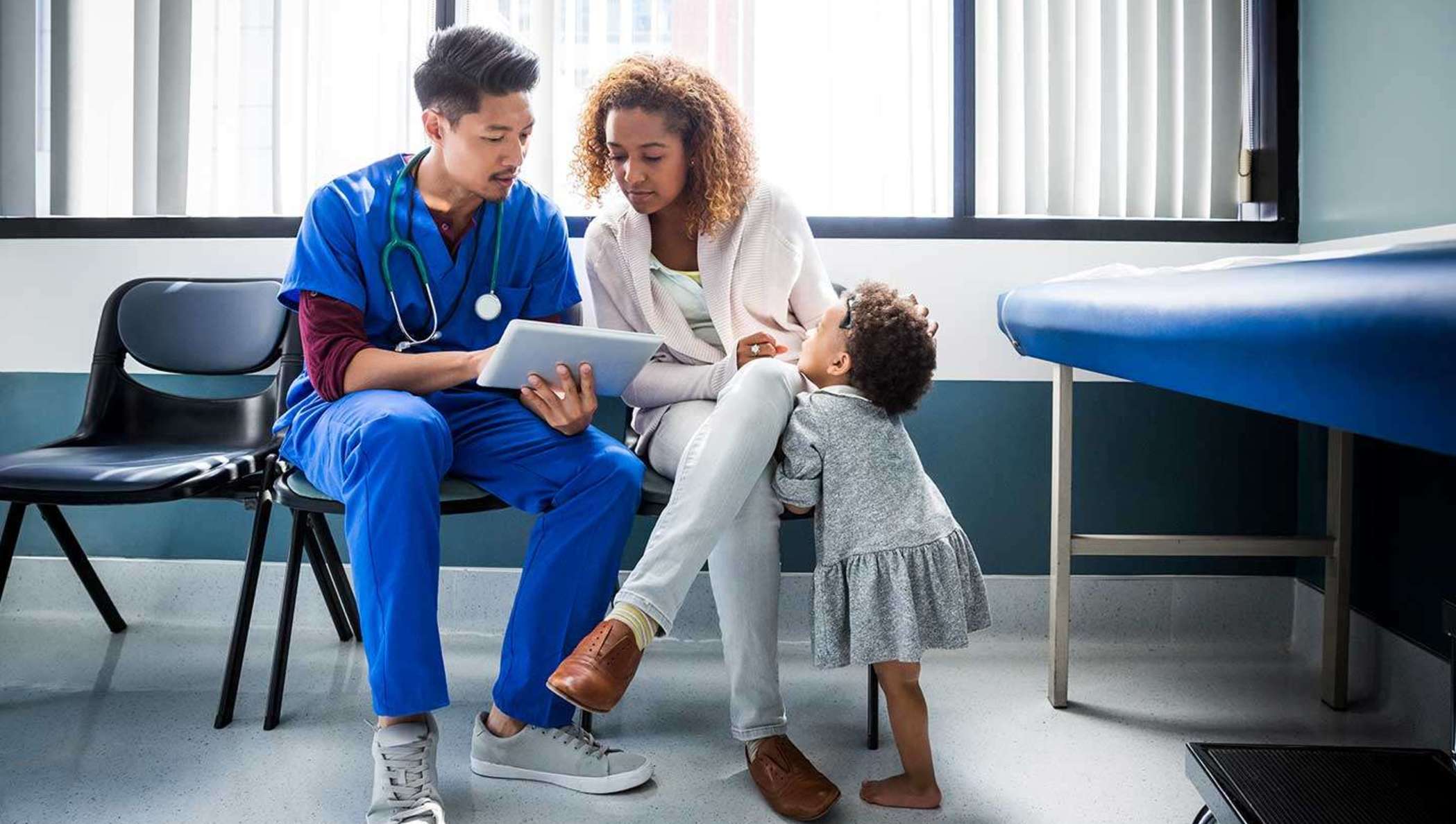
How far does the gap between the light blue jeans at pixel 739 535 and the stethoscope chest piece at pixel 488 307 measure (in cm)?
46

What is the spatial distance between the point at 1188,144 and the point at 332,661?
2215 millimetres

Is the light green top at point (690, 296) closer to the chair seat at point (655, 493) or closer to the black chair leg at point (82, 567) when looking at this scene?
the chair seat at point (655, 493)

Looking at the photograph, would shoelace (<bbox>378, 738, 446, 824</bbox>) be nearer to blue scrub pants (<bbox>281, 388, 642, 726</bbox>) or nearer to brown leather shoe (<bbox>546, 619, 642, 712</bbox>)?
blue scrub pants (<bbox>281, 388, 642, 726</bbox>)

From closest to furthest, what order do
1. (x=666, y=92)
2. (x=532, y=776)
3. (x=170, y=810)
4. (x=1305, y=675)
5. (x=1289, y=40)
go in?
(x=170, y=810), (x=532, y=776), (x=666, y=92), (x=1305, y=675), (x=1289, y=40)

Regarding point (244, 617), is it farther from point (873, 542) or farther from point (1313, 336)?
point (1313, 336)

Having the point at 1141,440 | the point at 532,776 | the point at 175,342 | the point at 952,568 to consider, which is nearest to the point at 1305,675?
the point at 1141,440

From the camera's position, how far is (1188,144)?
2.42 m

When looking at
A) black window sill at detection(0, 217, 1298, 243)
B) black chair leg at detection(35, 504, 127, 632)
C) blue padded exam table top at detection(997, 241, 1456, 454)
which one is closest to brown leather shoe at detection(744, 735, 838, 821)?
blue padded exam table top at detection(997, 241, 1456, 454)

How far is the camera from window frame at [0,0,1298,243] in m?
2.37

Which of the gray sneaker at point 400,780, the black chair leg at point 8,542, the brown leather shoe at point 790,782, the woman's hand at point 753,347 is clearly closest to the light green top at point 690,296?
the woman's hand at point 753,347

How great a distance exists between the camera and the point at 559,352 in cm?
161

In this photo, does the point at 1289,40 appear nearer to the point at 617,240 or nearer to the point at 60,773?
the point at 617,240

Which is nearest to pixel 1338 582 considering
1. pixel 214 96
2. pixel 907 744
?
pixel 907 744

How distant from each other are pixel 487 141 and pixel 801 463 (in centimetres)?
A: 74
